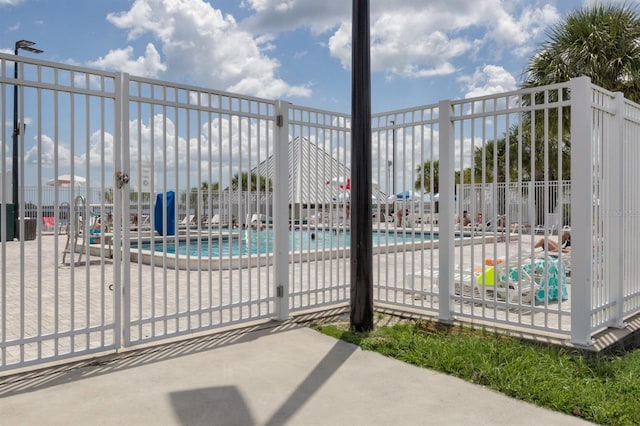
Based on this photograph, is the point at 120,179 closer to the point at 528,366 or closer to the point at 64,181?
the point at 64,181

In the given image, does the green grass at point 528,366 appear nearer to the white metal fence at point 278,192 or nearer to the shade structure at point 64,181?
the white metal fence at point 278,192

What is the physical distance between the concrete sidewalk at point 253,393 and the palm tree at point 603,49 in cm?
1124

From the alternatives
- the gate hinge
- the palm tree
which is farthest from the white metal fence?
the palm tree

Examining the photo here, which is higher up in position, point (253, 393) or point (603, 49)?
point (603, 49)

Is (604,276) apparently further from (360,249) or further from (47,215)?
(47,215)

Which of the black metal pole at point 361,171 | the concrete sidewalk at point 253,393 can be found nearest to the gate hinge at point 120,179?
the concrete sidewalk at point 253,393

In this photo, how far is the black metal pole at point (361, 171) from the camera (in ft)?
16.0

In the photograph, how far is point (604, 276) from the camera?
476 cm

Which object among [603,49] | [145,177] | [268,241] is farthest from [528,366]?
[603,49]

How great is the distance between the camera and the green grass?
307 centimetres

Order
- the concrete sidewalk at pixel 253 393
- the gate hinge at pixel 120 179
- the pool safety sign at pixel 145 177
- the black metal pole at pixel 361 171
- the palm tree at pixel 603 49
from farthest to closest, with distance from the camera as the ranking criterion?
the palm tree at pixel 603 49
the black metal pole at pixel 361 171
the pool safety sign at pixel 145 177
the gate hinge at pixel 120 179
the concrete sidewalk at pixel 253 393

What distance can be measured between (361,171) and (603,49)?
10.4m

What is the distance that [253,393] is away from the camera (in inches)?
130

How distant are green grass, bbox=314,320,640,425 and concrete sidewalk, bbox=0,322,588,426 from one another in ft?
0.46
